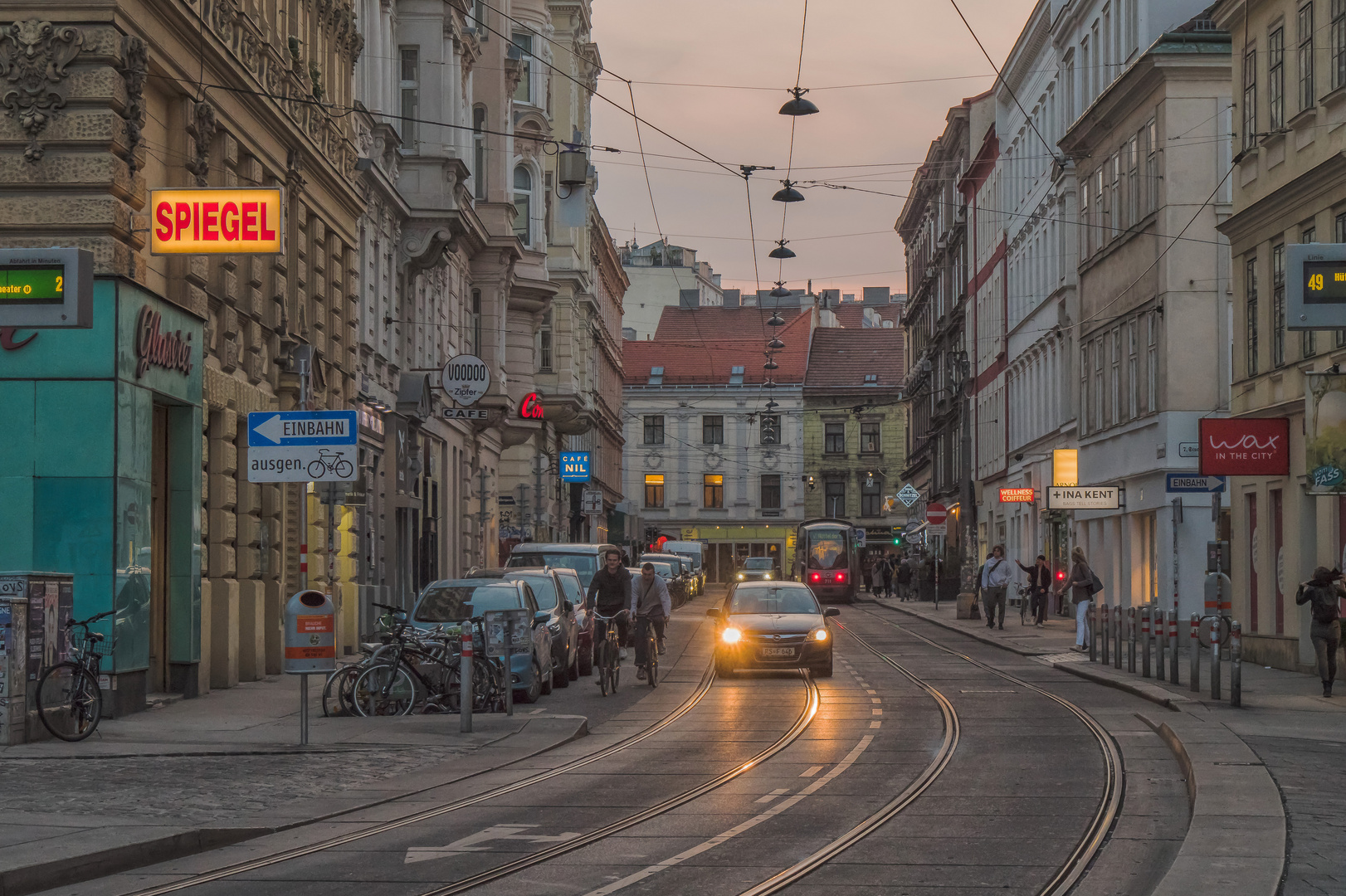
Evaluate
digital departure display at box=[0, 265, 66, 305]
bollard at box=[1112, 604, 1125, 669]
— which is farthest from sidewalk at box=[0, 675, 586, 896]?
bollard at box=[1112, 604, 1125, 669]

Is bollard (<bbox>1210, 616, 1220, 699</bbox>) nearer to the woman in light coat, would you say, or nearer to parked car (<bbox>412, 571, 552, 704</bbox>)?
parked car (<bbox>412, 571, 552, 704</bbox>)

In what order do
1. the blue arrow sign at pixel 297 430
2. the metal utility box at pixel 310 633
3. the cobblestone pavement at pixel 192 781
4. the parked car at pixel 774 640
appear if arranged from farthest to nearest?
the parked car at pixel 774 640 < the blue arrow sign at pixel 297 430 < the metal utility box at pixel 310 633 < the cobblestone pavement at pixel 192 781

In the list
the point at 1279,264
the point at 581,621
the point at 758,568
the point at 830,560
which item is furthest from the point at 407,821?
the point at 758,568

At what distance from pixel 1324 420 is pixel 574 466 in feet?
152

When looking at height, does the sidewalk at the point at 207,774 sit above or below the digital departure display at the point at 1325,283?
below

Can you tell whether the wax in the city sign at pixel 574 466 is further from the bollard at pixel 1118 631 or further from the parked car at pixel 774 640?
the parked car at pixel 774 640

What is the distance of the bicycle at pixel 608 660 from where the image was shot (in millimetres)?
23656

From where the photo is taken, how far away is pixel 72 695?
1700 centimetres

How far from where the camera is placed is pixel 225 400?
2405cm

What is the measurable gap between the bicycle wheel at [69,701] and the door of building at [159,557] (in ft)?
14.6

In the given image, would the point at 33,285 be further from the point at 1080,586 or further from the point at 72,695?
the point at 1080,586

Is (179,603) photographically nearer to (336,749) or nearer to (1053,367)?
(336,749)

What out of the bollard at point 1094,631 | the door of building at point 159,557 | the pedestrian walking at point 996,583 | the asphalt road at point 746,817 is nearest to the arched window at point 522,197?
the pedestrian walking at point 996,583

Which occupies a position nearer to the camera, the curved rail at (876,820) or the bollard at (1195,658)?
the curved rail at (876,820)
